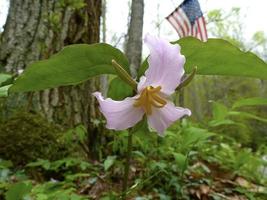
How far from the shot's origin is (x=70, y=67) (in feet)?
1.84

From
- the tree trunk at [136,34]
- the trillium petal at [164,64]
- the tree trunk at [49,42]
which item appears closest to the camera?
the trillium petal at [164,64]

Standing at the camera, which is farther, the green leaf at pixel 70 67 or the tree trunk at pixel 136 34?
the tree trunk at pixel 136 34

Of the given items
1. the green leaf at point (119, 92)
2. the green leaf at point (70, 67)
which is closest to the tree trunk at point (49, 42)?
the green leaf at point (119, 92)

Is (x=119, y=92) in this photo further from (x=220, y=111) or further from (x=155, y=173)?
(x=220, y=111)

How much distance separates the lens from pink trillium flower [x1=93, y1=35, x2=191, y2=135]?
495mm

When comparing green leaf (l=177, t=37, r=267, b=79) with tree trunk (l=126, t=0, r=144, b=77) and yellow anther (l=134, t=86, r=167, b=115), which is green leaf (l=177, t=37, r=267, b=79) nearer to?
yellow anther (l=134, t=86, r=167, b=115)

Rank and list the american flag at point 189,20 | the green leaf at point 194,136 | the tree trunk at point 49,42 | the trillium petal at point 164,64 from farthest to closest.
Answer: the american flag at point 189,20, the tree trunk at point 49,42, the green leaf at point 194,136, the trillium petal at point 164,64

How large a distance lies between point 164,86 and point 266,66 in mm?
154

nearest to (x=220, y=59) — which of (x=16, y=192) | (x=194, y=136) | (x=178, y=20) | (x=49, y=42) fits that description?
(x=16, y=192)

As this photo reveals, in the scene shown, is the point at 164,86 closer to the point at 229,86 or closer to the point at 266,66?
the point at 266,66

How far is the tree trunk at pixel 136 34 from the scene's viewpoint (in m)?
Result: 4.09

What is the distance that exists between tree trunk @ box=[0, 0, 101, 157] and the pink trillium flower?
1599 mm

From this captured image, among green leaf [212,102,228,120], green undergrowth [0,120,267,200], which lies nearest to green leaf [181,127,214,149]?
green undergrowth [0,120,267,200]

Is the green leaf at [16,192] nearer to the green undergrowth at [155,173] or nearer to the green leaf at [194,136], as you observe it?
the green undergrowth at [155,173]
